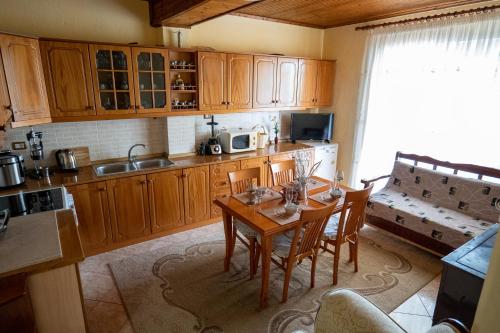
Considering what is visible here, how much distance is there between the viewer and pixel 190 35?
12.1 feet

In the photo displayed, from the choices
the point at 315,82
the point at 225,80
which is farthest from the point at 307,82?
the point at 225,80

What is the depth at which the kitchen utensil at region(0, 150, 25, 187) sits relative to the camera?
102 inches

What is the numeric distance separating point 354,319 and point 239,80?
3.22 meters

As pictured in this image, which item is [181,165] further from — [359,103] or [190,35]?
[359,103]

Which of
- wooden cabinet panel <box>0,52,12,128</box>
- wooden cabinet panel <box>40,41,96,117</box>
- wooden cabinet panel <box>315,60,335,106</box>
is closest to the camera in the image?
wooden cabinet panel <box>0,52,12,128</box>

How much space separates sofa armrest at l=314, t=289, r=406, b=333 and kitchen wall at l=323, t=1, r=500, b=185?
3.59 metres

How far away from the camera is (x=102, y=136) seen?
11.3 ft

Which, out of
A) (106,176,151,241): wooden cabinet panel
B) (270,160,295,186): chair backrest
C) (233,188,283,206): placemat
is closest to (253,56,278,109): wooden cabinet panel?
(270,160,295,186): chair backrest

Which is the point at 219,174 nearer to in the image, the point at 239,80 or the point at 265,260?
the point at 239,80

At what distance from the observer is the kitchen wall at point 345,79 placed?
435 centimetres

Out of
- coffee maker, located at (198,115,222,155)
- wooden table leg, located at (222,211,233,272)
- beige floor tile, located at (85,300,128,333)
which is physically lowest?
beige floor tile, located at (85,300,128,333)

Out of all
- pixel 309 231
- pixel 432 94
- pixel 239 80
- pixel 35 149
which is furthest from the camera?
pixel 239 80

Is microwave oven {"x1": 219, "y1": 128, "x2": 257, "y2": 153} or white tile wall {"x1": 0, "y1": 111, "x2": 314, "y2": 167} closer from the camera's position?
white tile wall {"x1": 0, "y1": 111, "x2": 314, "y2": 167}

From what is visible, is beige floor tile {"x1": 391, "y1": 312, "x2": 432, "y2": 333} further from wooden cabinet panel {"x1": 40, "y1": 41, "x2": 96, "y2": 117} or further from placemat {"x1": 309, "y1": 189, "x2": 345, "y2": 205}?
wooden cabinet panel {"x1": 40, "y1": 41, "x2": 96, "y2": 117}
